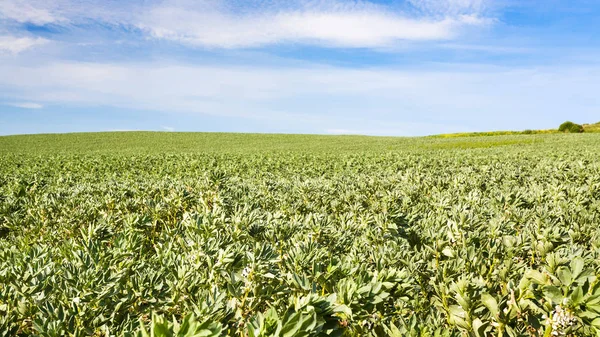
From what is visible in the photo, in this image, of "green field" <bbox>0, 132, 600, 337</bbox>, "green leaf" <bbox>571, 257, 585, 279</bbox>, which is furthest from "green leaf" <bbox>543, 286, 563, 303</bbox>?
"green leaf" <bbox>571, 257, 585, 279</bbox>

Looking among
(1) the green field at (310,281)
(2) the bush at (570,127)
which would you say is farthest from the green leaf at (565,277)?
(2) the bush at (570,127)

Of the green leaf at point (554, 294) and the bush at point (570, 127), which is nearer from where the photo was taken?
the green leaf at point (554, 294)

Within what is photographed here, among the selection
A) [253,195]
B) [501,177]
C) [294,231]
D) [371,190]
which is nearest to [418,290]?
[294,231]

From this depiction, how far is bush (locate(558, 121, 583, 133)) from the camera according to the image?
2660 inches

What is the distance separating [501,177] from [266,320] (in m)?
9.26

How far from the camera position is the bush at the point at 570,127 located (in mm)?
67562

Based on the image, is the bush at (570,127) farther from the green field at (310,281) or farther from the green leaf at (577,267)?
the green leaf at (577,267)

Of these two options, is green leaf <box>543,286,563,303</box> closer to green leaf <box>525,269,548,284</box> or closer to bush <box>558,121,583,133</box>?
green leaf <box>525,269,548,284</box>

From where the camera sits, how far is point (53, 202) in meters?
5.58

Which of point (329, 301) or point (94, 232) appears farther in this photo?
point (94, 232)

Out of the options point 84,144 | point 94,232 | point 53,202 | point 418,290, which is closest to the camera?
point 418,290

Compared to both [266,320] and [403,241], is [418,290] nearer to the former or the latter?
[403,241]

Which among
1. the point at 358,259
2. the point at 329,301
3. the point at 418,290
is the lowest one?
the point at 418,290

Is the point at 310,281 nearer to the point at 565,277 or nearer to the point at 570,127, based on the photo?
the point at 565,277
